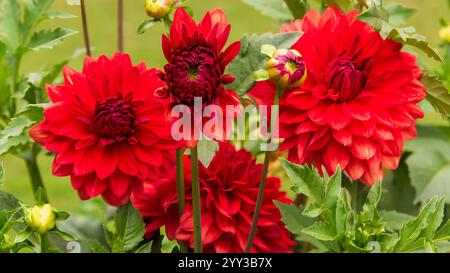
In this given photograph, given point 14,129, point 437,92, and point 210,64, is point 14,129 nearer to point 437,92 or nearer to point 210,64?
point 210,64

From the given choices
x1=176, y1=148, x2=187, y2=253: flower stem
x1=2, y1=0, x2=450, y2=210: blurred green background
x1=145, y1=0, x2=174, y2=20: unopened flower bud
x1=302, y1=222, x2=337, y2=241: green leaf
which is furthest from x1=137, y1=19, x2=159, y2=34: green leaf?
x1=2, y1=0, x2=450, y2=210: blurred green background

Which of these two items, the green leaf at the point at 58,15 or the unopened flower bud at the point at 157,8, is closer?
the unopened flower bud at the point at 157,8

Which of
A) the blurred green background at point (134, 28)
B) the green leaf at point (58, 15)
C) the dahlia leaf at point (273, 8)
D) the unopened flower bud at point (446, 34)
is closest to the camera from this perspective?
the green leaf at point (58, 15)

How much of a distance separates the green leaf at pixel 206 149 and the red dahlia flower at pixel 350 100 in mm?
96

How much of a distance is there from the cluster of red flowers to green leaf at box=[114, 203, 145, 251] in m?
0.03

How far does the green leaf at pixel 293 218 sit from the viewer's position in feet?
2.29

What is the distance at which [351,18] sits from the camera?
76 cm

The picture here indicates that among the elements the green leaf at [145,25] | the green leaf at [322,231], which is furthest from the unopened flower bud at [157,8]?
the green leaf at [322,231]

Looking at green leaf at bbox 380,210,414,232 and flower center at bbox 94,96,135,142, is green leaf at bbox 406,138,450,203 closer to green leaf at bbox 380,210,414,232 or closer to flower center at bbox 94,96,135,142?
green leaf at bbox 380,210,414,232

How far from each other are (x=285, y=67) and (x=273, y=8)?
36cm

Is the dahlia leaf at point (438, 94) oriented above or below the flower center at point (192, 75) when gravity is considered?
below

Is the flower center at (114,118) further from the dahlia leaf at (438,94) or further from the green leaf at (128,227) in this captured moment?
the dahlia leaf at (438,94)

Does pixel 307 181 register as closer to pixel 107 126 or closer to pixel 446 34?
pixel 107 126

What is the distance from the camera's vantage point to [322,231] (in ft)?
2.16
